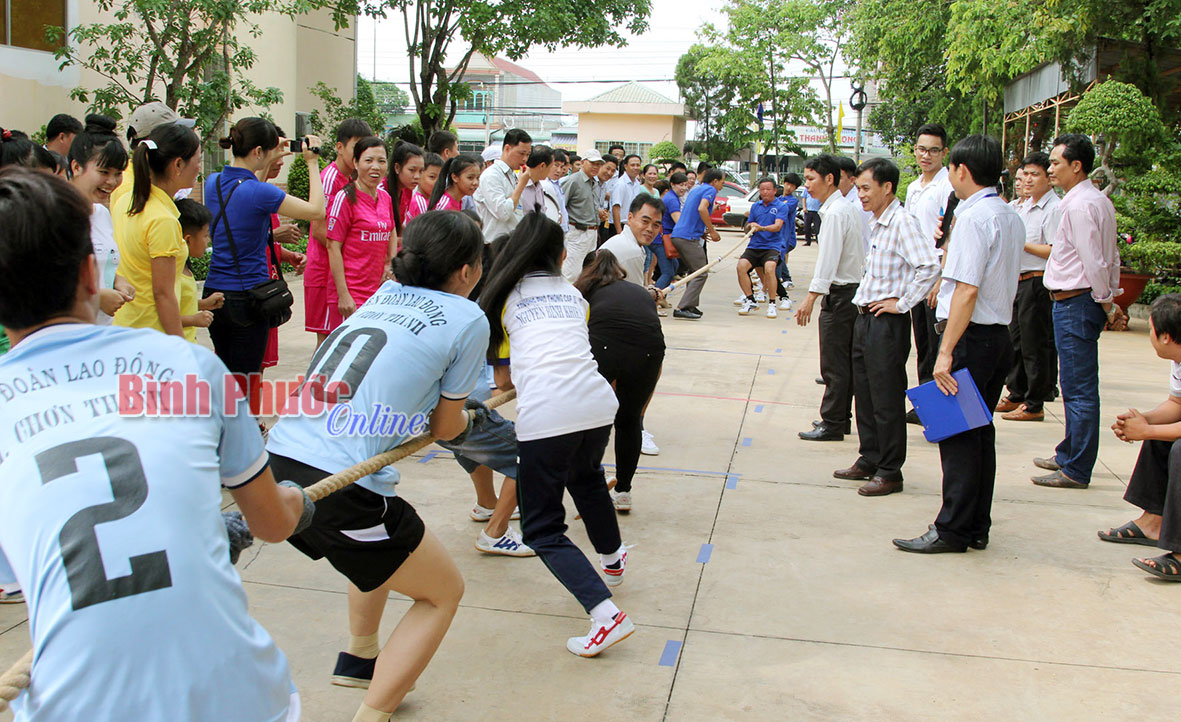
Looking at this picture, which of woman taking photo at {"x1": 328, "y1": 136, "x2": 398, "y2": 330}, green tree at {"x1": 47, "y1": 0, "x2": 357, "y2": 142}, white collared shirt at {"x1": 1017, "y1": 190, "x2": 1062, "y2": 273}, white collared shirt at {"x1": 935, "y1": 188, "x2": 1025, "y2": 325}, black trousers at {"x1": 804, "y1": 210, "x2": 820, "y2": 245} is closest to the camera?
white collared shirt at {"x1": 935, "y1": 188, "x2": 1025, "y2": 325}

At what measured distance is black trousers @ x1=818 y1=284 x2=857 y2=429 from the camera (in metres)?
6.52

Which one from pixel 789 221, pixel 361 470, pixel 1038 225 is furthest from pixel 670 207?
pixel 361 470

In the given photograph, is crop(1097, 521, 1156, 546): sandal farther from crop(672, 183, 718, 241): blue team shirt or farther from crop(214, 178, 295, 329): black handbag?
crop(672, 183, 718, 241): blue team shirt

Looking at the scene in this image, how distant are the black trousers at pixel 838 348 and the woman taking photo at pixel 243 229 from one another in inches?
132

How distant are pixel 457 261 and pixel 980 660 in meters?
2.38

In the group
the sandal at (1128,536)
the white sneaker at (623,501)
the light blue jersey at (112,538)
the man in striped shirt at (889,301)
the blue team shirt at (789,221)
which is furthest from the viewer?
the blue team shirt at (789,221)

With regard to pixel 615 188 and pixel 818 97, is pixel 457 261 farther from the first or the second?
pixel 818 97

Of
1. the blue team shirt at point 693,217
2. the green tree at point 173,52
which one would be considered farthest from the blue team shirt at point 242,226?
the blue team shirt at point 693,217

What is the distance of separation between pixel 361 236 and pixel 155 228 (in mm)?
1736

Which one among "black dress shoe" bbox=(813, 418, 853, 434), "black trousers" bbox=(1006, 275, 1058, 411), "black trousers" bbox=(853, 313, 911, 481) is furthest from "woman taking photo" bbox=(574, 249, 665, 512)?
"black trousers" bbox=(1006, 275, 1058, 411)

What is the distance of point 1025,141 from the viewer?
57.4 ft

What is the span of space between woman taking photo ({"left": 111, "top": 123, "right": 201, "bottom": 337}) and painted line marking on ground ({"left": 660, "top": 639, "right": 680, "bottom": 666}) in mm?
2460

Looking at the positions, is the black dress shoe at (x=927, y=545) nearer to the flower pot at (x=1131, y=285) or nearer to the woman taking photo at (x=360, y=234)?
the woman taking photo at (x=360, y=234)

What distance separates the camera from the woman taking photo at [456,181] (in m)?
6.52
